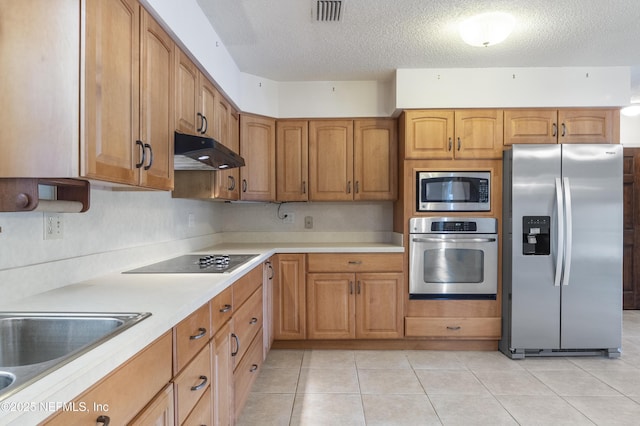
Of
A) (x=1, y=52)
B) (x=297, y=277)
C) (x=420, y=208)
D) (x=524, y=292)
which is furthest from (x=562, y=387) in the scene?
(x=1, y=52)

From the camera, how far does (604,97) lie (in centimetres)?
322

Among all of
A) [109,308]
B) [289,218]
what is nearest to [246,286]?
[109,308]

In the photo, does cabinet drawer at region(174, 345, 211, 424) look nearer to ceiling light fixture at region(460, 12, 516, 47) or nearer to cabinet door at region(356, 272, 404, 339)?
cabinet door at region(356, 272, 404, 339)

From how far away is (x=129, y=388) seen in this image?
93 centimetres

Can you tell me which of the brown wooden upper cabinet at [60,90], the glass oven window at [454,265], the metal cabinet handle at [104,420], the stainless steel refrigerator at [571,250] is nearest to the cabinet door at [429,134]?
the stainless steel refrigerator at [571,250]

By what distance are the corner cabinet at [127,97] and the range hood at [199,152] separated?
6cm

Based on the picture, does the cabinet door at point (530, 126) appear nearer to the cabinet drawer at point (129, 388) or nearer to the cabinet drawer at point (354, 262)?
the cabinet drawer at point (354, 262)

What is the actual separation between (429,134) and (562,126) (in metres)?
1.12

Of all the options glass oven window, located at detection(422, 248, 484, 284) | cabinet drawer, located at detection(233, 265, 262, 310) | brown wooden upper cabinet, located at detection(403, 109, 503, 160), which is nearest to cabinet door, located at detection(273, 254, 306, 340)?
cabinet drawer, located at detection(233, 265, 262, 310)

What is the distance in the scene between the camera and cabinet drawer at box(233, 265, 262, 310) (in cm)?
200

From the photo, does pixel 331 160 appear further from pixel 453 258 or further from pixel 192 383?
pixel 192 383

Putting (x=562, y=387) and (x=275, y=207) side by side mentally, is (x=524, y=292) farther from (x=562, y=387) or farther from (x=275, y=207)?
(x=275, y=207)

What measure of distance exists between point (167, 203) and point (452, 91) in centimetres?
248

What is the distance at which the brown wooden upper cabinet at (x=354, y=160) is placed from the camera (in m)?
A: 3.56
